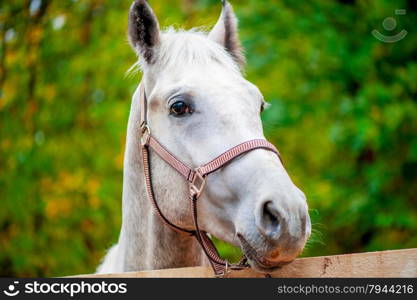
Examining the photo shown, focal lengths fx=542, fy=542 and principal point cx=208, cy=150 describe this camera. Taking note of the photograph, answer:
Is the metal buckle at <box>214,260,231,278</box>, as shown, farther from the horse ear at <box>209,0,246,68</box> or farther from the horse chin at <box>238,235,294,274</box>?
the horse ear at <box>209,0,246,68</box>

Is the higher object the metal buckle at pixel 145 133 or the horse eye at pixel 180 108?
the horse eye at pixel 180 108

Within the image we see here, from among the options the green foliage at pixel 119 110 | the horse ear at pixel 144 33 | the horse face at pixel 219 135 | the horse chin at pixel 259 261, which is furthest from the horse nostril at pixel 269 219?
the green foliage at pixel 119 110

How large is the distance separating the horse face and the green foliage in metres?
4.49

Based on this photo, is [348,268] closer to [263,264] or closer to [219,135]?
[263,264]

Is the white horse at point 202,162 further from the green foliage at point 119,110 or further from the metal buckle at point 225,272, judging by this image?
the green foliage at point 119,110

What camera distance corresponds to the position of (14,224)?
7.98 meters

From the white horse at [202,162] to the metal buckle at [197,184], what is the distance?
30mm

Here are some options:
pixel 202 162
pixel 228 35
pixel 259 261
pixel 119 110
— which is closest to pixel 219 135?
pixel 202 162

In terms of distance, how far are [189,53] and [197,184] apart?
32.3 inches

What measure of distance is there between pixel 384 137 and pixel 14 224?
5.49 m

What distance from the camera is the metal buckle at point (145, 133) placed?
311cm

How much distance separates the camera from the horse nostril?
7.65 ft

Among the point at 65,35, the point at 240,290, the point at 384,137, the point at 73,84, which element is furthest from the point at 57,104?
the point at 240,290

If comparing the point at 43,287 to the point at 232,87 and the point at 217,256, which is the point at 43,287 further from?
the point at 232,87
